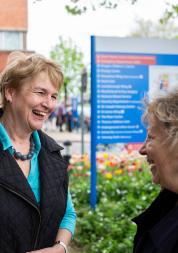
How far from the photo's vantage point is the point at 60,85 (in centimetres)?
264

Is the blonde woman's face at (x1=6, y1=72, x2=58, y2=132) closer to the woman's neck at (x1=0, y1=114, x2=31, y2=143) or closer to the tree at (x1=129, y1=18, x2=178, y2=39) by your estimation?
the woman's neck at (x1=0, y1=114, x2=31, y2=143)

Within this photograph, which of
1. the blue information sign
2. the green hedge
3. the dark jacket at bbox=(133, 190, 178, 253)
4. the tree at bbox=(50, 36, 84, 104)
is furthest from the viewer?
the tree at bbox=(50, 36, 84, 104)

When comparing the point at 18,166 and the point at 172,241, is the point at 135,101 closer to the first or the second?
the point at 18,166

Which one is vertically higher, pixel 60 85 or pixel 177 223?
pixel 60 85

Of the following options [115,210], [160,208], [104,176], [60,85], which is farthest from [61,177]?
[104,176]

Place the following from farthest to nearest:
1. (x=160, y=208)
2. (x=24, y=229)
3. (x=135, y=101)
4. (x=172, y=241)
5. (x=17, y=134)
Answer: (x=135, y=101) → (x=17, y=134) → (x=24, y=229) → (x=160, y=208) → (x=172, y=241)

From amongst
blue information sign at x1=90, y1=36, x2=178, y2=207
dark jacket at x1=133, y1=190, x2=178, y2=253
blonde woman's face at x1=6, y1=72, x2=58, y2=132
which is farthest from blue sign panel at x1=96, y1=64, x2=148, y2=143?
dark jacket at x1=133, y1=190, x2=178, y2=253

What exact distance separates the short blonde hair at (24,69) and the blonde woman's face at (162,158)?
3.22 ft

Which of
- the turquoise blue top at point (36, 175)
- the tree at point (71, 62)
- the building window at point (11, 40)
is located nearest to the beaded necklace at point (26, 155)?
the turquoise blue top at point (36, 175)

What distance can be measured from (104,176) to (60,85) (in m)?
4.93

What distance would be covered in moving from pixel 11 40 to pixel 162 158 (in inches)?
589

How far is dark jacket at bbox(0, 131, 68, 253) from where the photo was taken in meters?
2.30

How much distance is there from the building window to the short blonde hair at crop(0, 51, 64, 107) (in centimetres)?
1354

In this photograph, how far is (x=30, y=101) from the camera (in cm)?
253
